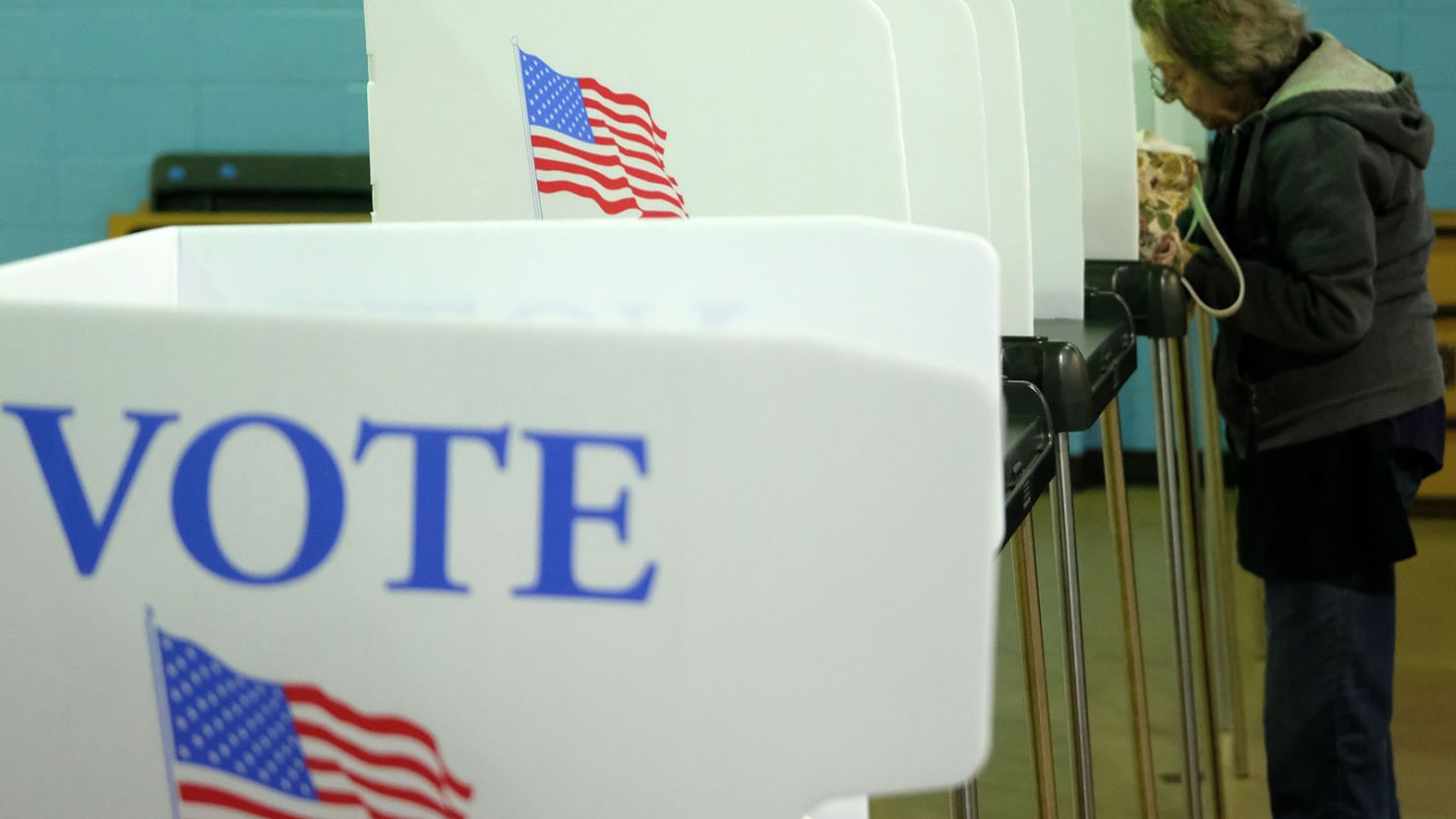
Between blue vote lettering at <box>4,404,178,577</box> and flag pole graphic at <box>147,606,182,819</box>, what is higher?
blue vote lettering at <box>4,404,178,577</box>

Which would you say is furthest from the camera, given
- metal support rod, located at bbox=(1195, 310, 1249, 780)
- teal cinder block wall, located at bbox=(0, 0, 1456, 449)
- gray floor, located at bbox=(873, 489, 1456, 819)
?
teal cinder block wall, located at bbox=(0, 0, 1456, 449)

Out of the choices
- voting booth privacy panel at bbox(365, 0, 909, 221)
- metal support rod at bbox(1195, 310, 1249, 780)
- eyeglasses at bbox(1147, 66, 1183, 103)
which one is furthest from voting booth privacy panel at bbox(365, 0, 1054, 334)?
metal support rod at bbox(1195, 310, 1249, 780)

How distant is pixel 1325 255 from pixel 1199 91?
1.09 feet

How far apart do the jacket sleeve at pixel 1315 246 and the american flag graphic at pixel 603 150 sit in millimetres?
1213

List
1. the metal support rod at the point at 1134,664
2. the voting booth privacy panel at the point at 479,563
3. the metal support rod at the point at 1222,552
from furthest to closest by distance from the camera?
the metal support rod at the point at 1222,552, the metal support rod at the point at 1134,664, the voting booth privacy panel at the point at 479,563

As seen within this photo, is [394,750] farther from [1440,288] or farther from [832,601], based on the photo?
[1440,288]

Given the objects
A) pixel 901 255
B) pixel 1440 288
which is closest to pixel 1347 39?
pixel 1440 288

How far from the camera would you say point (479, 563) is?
0.45m

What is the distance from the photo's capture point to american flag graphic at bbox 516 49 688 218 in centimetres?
105

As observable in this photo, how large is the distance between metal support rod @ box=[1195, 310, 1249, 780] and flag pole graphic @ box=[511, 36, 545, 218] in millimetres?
1932

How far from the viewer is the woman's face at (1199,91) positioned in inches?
85.7

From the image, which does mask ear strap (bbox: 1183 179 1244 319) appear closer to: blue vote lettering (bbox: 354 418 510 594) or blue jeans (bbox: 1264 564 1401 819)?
blue jeans (bbox: 1264 564 1401 819)

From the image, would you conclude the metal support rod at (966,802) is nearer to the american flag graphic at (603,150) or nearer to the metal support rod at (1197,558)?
the american flag graphic at (603,150)

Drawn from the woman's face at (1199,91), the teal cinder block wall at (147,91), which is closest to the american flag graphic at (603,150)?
the woman's face at (1199,91)
